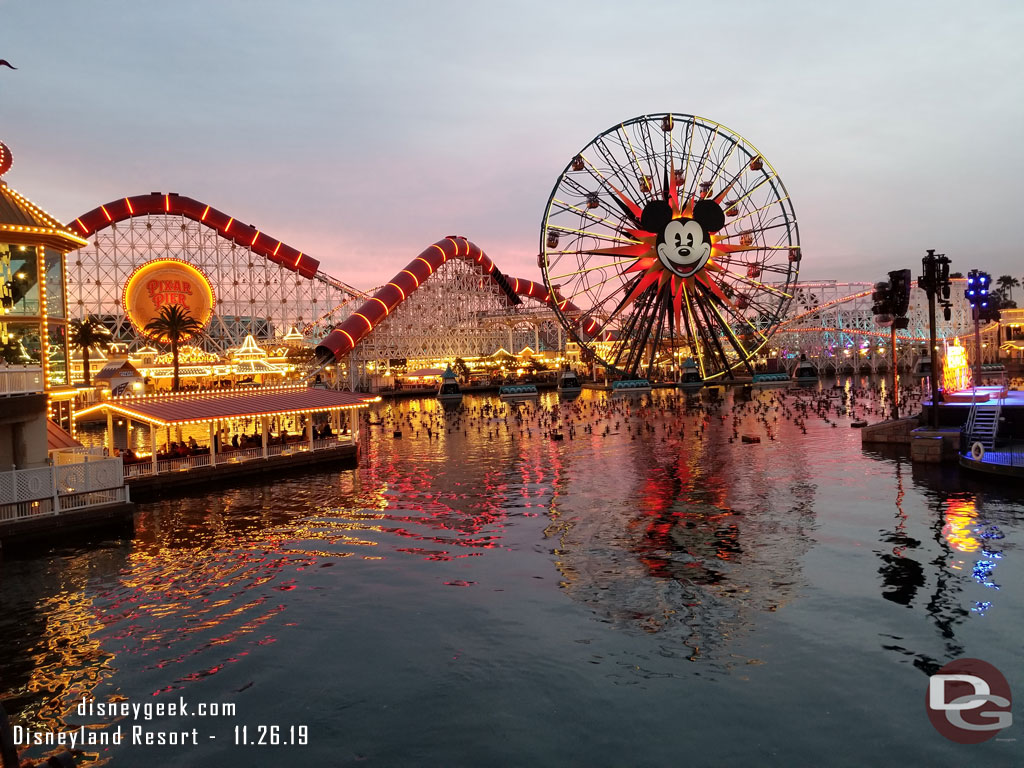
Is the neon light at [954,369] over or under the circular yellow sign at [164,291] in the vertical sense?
under

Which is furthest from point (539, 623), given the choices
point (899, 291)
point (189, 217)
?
point (189, 217)

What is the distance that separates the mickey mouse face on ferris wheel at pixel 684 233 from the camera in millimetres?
58500

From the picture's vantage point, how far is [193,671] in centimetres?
1261

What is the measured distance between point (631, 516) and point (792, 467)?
38.4 feet

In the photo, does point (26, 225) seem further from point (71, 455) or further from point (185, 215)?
point (185, 215)

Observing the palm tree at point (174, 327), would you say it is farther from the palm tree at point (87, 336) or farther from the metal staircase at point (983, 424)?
the metal staircase at point (983, 424)

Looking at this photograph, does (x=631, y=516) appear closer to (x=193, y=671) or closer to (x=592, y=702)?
(x=592, y=702)

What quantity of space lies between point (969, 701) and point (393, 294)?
79178mm

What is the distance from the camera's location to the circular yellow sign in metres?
63.9

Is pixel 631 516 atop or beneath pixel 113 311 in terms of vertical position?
beneath

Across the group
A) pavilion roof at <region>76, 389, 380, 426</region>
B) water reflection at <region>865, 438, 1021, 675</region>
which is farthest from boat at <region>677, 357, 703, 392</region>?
water reflection at <region>865, 438, 1021, 675</region>

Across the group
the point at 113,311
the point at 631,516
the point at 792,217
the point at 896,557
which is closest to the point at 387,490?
the point at 631,516

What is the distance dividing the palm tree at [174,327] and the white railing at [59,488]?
88.5ft

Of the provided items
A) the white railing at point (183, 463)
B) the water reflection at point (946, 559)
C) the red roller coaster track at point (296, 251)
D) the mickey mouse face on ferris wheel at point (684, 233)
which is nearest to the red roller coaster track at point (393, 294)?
the red roller coaster track at point (296, 251)
